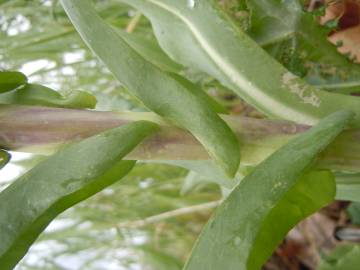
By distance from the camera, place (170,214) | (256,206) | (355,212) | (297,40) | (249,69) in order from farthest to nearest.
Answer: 1. (170,214)
2. (355,212)
3. (297,40)
4. (249,69)
5. (256,206)

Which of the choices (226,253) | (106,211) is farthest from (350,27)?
(106,211)

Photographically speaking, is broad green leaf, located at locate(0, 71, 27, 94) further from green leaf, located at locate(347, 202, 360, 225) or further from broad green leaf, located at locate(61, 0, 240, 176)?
green leaf, located at locate(347, 202, 360, 225)

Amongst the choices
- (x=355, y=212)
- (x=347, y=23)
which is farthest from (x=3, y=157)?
(x=355, y=212)

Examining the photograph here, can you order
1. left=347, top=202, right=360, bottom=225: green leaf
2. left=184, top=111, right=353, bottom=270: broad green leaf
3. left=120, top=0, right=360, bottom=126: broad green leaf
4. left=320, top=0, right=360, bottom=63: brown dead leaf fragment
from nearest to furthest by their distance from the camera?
1. left=184, top=111, right=353, bottom=270: broad green leaf
2. left=120, top=0, right=360, bottom=126: broad green leaf
3. left=320, top=0, right=360, bottom=63: brown dead leaf fragment
4. left=347, top=202, right=360, bottom=225: green leaf

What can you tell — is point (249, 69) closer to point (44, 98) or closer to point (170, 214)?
point (44, 98)

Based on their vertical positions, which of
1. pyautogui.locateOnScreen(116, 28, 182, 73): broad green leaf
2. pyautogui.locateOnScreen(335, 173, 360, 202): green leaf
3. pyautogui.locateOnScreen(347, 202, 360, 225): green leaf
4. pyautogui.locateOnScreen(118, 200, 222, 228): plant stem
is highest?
pyautogui.locateOnScreen(116, 28, 182, 73): broad green leaf

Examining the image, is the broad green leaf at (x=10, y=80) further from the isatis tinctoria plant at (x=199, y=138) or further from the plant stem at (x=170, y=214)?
the plant stem at (x=170, y=214)

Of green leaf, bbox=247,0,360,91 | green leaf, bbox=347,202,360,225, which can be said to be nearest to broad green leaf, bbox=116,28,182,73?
green leaf, bbox=247,0,360,91
